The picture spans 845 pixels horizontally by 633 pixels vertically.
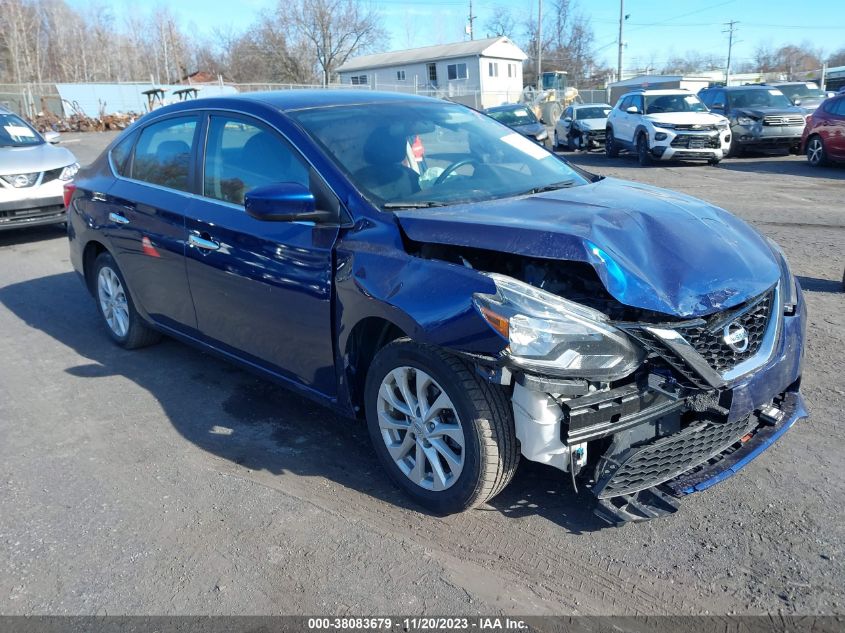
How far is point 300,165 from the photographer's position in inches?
145

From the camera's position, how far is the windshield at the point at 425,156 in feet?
11.8

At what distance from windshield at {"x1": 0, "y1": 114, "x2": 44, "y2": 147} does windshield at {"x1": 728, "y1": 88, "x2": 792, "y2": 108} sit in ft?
52.0

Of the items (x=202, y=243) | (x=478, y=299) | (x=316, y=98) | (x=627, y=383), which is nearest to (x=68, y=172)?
(x=202, y=243)

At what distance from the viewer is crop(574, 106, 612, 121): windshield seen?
2183 centimetres

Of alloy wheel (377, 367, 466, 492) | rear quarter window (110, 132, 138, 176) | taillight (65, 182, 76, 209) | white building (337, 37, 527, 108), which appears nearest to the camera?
alloy wheel (377, 367, 466, 492)

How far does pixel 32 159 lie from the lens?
978 cm

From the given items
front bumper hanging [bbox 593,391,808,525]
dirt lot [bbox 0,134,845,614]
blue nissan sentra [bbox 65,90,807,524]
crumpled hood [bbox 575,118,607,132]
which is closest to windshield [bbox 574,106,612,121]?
crumpled hood [bbox 575,118,607,132]

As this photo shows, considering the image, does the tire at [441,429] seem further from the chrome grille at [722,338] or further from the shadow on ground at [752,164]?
the shadow on ground at [752,164]

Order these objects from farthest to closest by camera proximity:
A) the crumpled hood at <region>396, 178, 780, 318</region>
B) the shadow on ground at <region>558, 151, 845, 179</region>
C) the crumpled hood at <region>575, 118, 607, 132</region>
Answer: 1. the crumpled hood at <region>575, 118, 607, 132</region>
2. the shadow on ground at <region>558, 151, 845, 179</region>
3. the crumpled hood at <region>396, 178, 780, 318</region>

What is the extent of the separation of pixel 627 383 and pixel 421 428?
91 centimetres

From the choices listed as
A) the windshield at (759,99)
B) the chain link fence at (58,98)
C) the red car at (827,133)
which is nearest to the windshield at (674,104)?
the windshield at (759,99)

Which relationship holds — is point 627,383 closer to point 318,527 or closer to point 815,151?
point 318,527

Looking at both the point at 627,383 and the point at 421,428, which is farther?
the point at 421,428

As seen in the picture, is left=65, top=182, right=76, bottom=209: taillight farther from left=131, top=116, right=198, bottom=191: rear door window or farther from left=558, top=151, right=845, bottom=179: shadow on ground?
left=558, top=151, right=845, bottom=179: shadow on ground
